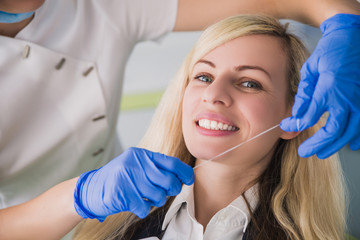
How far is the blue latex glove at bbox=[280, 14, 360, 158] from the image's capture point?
1311 millimetres

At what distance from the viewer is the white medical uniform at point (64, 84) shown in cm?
172

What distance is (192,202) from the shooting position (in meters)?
1.67

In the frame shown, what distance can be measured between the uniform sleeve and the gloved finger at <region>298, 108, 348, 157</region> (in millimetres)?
869

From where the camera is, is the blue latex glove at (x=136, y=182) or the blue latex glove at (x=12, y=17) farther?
the blue latex glove at (x=12, y=17)

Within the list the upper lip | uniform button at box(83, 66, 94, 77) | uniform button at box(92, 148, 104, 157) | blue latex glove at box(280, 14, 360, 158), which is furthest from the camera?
uniform button at box(92, 148, 104, 157)

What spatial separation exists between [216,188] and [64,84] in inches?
27.2

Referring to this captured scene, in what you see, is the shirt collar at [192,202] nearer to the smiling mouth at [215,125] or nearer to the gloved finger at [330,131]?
the smiling mouth at [215,125]

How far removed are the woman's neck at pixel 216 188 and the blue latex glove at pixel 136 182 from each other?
0.24 m

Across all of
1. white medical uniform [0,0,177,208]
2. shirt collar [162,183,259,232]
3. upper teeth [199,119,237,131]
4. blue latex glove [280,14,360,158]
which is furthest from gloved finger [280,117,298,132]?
white medical uniform [0,0,177,208]

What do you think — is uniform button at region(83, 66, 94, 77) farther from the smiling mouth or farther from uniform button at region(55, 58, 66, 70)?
the smiling mouth

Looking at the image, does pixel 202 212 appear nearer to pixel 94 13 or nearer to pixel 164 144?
pixel 164 144

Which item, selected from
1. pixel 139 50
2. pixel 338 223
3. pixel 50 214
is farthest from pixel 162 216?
pixel 139 50

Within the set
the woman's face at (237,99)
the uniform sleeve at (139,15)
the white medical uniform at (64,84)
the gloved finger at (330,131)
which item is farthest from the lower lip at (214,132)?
the uniform sleeve at (139,15)

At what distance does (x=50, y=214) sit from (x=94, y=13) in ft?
2.62
